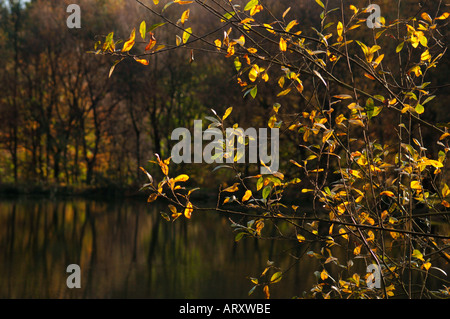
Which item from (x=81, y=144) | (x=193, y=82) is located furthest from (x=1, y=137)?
(x=193, y=82)

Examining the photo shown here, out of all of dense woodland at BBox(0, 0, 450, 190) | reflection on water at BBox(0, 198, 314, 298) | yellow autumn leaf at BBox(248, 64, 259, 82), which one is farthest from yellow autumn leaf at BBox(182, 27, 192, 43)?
dense woodland at BBox(0, 0, 450, 190)

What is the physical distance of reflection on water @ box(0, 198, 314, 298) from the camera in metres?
7.29

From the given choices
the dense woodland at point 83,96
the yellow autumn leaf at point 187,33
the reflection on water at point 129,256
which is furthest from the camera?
the dense woodland at point 83,96

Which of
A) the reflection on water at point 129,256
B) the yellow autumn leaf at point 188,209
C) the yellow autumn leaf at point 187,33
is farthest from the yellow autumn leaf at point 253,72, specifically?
the reflection on water at point 129,256

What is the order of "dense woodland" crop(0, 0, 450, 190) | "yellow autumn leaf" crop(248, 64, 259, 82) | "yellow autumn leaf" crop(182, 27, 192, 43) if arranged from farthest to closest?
"dense woodland" crop(0, 0, 450, 190) → "yellow autumn leaf" crop(248, 64, 259, 82) → "yellow autumn leaf" crop(182, 27, 192, 43)

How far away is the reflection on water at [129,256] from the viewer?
729 centimetres

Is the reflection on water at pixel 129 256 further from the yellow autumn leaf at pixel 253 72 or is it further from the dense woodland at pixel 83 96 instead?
the yellow autumn leaf at pixel 253 72

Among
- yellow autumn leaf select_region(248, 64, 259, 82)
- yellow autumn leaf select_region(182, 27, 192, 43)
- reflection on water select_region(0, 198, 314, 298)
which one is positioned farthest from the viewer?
reflection on water select_region(0, 198, 314, 298)

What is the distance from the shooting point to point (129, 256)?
944 cm

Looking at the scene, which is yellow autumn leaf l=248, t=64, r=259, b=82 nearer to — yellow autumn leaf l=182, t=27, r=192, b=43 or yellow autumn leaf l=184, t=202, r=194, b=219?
yellow autumn leaf l=182, t=27, r=192, b=43
